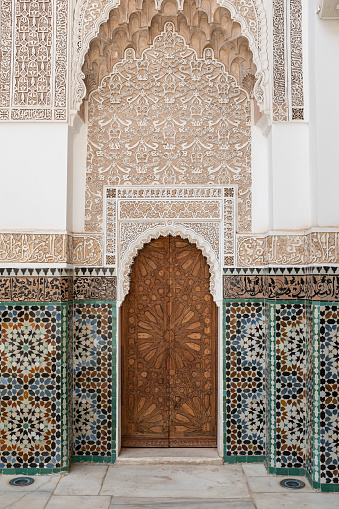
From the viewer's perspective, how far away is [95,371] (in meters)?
3.19

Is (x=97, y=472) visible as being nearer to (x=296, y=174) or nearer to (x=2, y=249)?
(x=2, y=249)

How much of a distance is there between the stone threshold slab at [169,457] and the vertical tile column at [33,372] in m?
0.40

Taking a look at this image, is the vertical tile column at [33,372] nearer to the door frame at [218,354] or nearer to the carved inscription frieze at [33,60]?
the door frame at [218,354]

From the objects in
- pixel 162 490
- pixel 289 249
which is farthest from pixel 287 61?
pixel 162 490

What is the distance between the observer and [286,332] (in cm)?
301

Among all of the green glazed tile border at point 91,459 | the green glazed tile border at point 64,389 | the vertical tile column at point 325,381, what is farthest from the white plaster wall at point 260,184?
the green glazed tile border at point 91,459

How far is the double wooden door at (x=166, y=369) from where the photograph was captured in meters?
3.31

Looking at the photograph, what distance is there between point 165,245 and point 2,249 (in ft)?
3.33

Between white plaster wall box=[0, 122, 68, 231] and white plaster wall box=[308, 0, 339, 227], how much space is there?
4.86 feet

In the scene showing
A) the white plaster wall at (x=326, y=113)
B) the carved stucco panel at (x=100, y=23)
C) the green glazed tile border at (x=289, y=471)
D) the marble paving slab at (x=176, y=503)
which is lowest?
the marble paving slab at (x=176, y=503)

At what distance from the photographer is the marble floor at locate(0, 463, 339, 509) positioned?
104 inches

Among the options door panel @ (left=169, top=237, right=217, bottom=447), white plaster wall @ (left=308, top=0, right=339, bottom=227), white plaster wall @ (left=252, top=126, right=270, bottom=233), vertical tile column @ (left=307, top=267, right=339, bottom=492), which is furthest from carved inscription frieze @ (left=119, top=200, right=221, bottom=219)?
vertical tile column @ (left=307, top=267, right=339, bottom=492)

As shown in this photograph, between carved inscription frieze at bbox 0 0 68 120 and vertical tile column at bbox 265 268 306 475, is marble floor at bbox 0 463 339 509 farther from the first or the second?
carved inscription frieze at bbox 0 0 68 120

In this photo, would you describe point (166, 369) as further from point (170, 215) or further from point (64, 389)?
point (170, 215)
